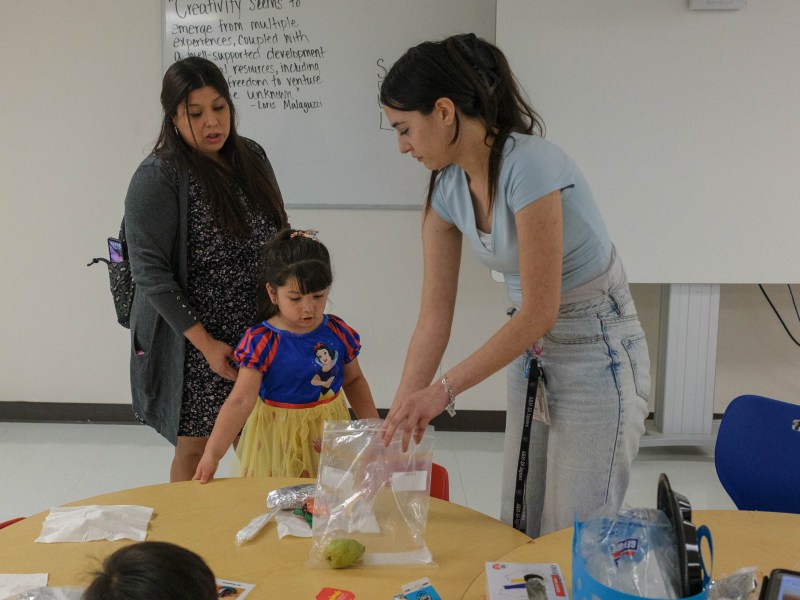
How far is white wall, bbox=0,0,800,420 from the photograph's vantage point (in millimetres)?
3537

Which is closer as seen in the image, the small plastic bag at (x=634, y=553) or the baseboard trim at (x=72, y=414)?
the small plastic bag at (x=634, y=553)

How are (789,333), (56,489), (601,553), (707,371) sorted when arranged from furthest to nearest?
1. (789,333)
2. (707,371)
3. (56,489)
4. (601,553)

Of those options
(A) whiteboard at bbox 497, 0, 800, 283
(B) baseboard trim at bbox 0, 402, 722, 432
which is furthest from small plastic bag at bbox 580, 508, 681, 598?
(B) baseboard trim at bbox 0, 402, 722, 432

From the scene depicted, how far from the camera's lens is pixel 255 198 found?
84.1 inches

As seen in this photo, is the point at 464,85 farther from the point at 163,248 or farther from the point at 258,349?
the point at 163,248

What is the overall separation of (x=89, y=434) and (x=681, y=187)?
278 centimetres

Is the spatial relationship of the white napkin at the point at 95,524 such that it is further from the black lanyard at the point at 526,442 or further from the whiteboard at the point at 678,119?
the whiteboard at the point at 678,119

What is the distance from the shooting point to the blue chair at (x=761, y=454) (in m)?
1.70

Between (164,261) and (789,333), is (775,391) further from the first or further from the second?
(164,261)

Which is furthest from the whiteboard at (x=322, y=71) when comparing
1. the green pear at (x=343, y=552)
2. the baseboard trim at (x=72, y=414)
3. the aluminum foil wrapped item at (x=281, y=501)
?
the green pear at (x=343, y=552)

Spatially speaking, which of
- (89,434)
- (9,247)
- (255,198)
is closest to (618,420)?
(255,198)

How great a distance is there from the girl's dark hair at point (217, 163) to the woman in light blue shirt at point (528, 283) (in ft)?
2.21

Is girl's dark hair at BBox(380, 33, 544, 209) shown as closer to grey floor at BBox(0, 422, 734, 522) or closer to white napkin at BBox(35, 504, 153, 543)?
white napkin at BBox(35, 504, 153, 543)

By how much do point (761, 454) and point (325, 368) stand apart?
1.00 meters
